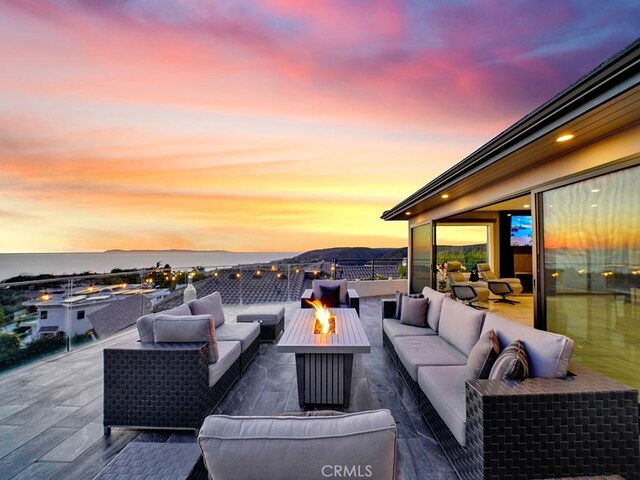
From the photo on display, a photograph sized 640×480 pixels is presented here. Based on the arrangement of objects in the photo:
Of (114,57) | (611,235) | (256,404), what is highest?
(114,57)

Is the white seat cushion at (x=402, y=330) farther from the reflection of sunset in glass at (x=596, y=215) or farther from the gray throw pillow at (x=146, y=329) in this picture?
the gray throw pillow at (x=146, y=329)

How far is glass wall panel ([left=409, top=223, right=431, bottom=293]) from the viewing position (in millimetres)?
7977

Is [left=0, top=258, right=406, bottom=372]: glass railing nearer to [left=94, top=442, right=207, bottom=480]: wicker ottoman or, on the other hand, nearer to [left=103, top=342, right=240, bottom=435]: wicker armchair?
[left=103, top=342, right=240, bottom=435]: wicker armchair

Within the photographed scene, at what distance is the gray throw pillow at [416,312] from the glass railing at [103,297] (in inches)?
168

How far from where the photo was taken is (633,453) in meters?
1.62

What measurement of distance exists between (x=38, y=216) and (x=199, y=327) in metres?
8.40

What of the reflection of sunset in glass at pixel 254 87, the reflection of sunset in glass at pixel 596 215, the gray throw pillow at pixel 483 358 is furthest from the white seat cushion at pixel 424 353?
the reflection of sunset in glass at pixel 254 87

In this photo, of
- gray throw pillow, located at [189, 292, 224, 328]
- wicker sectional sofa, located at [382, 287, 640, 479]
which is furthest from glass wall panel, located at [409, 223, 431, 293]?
wicker sectional sofa, located at [382, 287, 640, 479]

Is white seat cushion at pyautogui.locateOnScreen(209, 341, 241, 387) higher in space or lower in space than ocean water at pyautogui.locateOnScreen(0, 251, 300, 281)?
lower

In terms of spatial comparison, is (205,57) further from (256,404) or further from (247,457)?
(247,457)

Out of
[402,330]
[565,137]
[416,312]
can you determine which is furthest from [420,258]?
[565,137]

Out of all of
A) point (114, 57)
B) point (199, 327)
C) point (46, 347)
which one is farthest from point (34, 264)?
point (199, 327)

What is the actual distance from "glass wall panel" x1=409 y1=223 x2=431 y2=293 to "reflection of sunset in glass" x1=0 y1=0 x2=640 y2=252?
1761 millimetres

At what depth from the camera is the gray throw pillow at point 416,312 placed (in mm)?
3957
